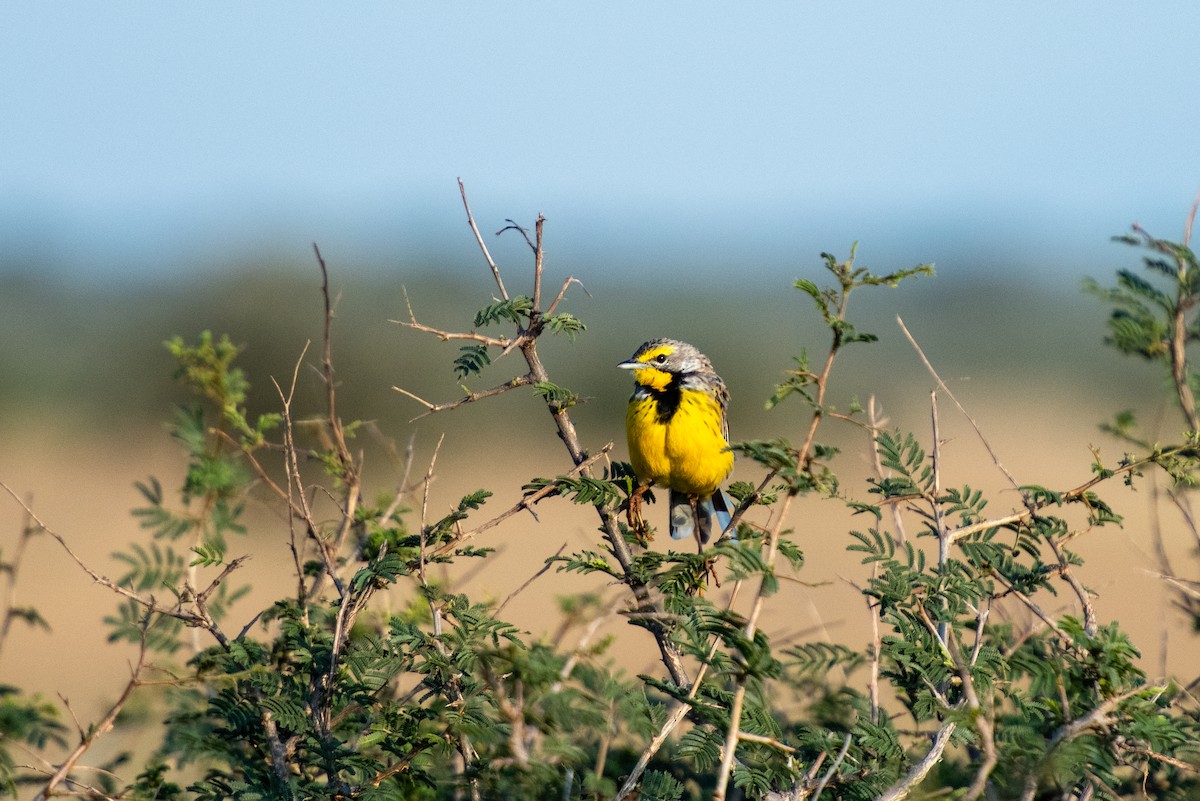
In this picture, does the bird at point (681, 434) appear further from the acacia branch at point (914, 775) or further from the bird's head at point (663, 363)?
the acacia branch at point (914, 775)

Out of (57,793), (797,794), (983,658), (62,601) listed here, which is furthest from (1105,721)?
(62,601)

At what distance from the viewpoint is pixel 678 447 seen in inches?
175

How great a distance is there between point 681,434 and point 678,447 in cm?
5

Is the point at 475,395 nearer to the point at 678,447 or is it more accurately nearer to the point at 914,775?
the point at 914,775

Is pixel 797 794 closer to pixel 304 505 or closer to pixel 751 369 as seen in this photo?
pixel 304 505

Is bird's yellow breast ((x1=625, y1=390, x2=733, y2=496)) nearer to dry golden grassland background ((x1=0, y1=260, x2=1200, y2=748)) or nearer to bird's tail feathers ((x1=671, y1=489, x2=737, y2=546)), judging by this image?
bird's tail feathers ((x1=671, y1=489, x2=737, y2=546))

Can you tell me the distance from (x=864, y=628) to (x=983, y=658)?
1002 centimetres

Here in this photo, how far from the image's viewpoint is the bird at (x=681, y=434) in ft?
14.6

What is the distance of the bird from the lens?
446 cm

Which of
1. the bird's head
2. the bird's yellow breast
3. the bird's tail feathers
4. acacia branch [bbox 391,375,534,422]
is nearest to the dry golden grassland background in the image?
acacia branch [bbox 391,375,534,422]

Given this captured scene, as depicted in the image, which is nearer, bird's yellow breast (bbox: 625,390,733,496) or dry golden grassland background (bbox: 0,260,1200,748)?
bird's yellow breast (bbox: 625,390,733,496)

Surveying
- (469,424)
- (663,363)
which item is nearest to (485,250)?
(663,363)


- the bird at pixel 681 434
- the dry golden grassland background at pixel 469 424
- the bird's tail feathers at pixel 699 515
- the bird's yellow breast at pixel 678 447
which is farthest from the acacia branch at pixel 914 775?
the bird's tail feathers at pixel 699 515

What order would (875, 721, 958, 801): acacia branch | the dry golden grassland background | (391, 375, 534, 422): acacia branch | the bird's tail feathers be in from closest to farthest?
(875, 721, 958, 801): acacia branch, (391, 375, 534, 422): acacia branch, the bird's tail feathers, the dry golden grassland background
